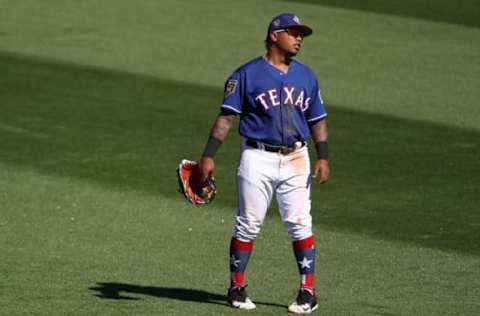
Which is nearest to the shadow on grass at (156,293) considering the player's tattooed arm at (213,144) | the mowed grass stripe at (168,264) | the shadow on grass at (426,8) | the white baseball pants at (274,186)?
the mowed grass stripe at (168,264)

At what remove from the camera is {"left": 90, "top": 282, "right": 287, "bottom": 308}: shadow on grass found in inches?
388

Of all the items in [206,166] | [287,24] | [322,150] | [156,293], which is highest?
[287,24]

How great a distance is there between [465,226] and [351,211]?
1263mm

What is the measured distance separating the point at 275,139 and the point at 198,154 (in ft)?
22.7

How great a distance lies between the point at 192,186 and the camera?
383 inches

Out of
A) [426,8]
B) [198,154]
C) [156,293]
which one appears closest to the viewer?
[156,293]

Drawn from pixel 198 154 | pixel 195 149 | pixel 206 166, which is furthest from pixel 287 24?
pixel 195 149

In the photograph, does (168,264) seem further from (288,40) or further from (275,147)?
(288,40)

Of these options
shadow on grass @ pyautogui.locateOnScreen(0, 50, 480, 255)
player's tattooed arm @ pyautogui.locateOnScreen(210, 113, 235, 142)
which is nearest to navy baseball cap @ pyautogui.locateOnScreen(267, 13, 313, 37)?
player's tattooed arm @ pyautogui.locateOnScreen(210, 113, 235, 142)

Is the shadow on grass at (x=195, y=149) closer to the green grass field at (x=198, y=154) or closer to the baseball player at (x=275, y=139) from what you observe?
the green grass field at (x=198, y=154)

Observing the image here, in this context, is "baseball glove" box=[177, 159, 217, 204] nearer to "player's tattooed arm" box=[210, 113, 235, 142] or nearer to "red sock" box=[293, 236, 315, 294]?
"player's tattooed arm" box=[210, 113, 235, 142]

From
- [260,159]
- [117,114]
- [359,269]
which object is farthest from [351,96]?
[260,159]

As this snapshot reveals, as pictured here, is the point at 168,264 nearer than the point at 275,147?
No

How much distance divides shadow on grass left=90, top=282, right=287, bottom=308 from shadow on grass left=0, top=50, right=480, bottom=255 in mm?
3052
